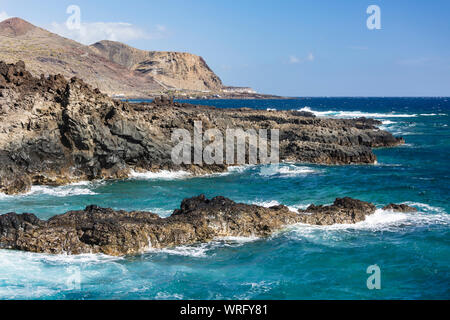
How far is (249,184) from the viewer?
88.6ft

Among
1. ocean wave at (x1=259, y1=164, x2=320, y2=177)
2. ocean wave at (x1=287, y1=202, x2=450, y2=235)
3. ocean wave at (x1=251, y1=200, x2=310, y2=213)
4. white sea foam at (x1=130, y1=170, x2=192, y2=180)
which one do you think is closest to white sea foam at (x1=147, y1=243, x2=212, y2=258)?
ocean wave at (x1=287, y1=202, x2=450, y2=235)

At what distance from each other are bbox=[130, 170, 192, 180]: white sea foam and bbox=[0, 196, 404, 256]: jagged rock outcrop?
35.6 feet

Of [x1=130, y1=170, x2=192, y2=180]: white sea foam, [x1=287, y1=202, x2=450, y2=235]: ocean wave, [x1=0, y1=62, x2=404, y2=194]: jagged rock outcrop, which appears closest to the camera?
[x1=287, y1=202, x2=450, y2=235]: ocean wave

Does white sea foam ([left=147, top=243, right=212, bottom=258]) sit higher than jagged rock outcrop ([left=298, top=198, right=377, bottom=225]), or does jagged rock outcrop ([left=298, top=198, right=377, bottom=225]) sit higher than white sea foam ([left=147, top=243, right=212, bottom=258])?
jagged rock outcrop ([left=298, top=198, right=377, bottom=225])

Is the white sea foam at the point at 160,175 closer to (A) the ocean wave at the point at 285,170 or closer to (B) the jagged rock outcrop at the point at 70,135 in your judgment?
(B) the jagged rock outcrop at the point at 70,135

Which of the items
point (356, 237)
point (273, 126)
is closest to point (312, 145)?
point (273, 126)

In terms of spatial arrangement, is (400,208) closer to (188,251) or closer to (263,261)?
(263,261)

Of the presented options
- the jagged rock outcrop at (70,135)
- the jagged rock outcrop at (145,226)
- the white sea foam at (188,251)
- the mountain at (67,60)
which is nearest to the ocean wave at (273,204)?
the jagged rock outcrop at (145,226)

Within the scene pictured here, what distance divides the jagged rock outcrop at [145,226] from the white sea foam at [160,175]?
10.9 metres

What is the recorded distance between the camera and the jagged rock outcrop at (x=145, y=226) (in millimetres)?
14250

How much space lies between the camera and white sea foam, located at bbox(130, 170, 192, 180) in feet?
92.3

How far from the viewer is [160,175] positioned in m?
28.8

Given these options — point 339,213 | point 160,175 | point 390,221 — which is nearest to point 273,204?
point 339,213

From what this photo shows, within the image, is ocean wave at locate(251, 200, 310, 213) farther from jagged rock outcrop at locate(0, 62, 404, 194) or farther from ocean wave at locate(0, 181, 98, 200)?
jagged rock outcrop at locate(0, 62, 404, 194)
